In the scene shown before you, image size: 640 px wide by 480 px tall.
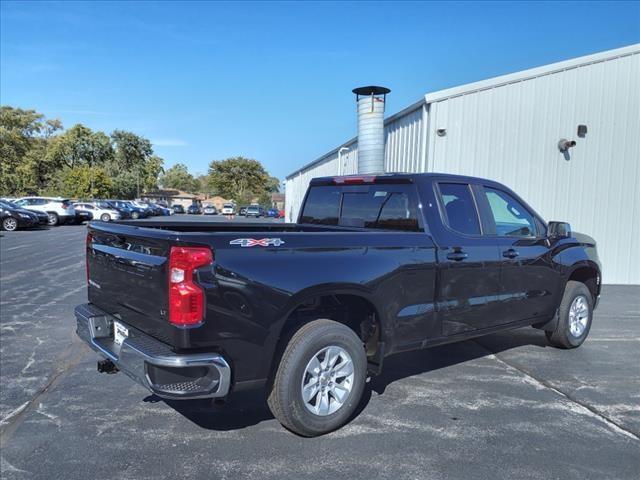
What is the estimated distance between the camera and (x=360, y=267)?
13.2 feet

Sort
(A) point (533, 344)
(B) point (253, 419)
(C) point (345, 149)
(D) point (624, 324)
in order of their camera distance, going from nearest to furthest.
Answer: (B) point (253, 419) → (A) point (533, 344) → (D) point (624, 324) → (C) point (345, 149)

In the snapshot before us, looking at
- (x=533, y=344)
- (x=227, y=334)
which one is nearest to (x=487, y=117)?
(x=533, y=344)

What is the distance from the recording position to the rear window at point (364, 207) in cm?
485

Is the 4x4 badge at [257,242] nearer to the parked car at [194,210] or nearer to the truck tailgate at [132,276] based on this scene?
the truck tailgate at [132,276]

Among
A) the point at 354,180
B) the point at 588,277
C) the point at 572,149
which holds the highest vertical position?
the point at 572,149

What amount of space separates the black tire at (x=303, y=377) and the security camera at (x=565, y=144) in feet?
29.2

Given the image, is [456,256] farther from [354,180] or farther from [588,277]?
[588,277]

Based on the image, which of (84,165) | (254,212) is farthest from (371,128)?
(84,165)

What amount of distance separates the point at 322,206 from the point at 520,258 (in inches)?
82.8

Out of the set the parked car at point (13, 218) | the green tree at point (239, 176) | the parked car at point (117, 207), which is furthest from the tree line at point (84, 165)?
the parked car at point (13, 218)

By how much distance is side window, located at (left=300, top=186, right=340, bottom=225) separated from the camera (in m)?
5.73

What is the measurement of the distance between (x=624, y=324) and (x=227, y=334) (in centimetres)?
693

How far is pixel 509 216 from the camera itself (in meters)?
5.62

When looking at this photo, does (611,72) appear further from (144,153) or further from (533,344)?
(144,153)
